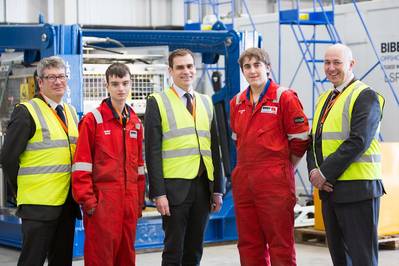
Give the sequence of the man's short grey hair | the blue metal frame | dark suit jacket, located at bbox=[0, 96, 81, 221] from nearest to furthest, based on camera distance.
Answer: dark suit jacket, located at bbox=[0, 96, 81, 221] < the man's short grey hair < the blue metal frame

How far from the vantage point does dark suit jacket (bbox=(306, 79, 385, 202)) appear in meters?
6.26

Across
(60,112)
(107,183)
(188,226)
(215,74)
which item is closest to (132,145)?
(107,183)

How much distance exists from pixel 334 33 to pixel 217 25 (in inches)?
150

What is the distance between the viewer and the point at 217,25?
10.3 metres

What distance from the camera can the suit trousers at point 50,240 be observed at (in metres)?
6.37

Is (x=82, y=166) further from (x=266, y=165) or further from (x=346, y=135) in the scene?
(x=346, y=135)

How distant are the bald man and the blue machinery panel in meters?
3.26

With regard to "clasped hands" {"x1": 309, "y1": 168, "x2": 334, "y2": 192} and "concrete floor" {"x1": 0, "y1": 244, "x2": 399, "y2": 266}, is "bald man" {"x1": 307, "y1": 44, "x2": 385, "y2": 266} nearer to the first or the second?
"clasped hands" {"x1": 309, "y1": 168, "x2": 334, "y2": 192}

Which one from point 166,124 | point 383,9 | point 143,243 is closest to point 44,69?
point 166,124

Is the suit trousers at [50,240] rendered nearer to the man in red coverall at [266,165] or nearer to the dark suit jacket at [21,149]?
the dark suit jacket at [21,149]

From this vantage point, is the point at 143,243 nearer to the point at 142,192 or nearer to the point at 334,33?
the point at 142,192

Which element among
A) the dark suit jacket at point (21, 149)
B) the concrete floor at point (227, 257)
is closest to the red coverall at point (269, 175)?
the dark suit jacket at point (21, 149)

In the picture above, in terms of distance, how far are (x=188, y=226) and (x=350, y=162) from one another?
136cm

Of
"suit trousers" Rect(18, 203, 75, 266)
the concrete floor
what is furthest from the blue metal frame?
"suit trousers" Rect(18, 203, 75, 266)
